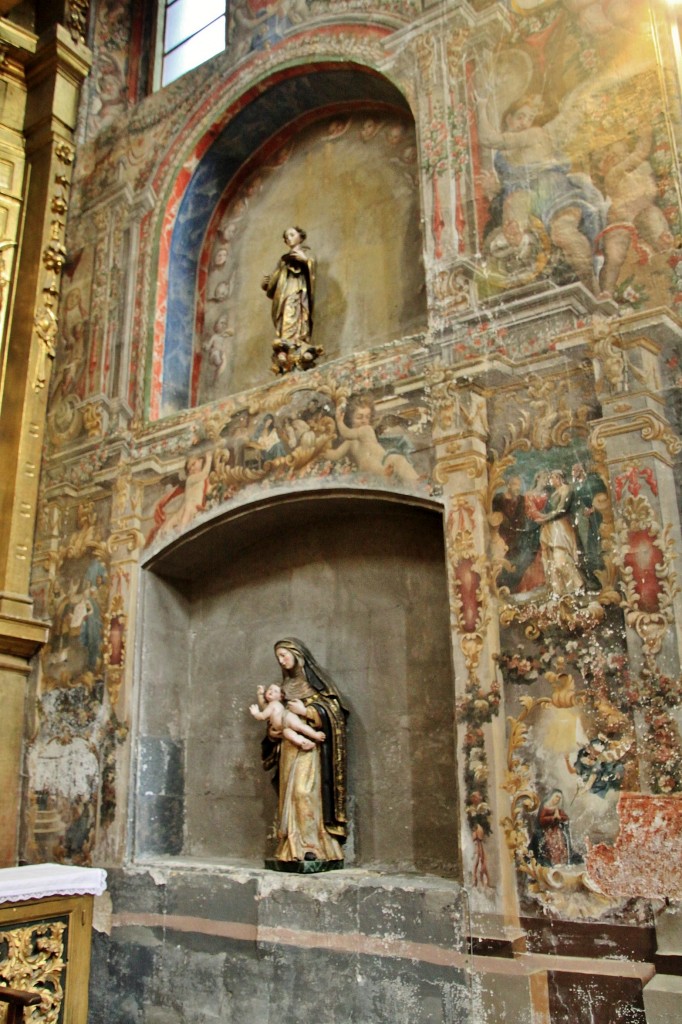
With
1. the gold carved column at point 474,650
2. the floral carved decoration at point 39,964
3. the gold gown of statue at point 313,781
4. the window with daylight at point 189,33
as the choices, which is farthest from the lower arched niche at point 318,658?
the window with daylight at point 189,33

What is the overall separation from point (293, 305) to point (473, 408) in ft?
6.74

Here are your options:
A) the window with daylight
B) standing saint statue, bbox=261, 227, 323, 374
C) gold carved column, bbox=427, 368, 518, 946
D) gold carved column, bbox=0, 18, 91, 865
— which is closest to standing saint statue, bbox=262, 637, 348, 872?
gold carved column, bbox=427, 368, 518, 946

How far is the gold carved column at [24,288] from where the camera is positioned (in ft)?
23.8

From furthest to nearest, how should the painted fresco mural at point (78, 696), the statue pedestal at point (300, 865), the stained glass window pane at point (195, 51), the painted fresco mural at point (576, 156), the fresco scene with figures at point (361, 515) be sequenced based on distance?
the stained glass window pane at point (195, 51) < the painted fresco mural at point (78, 696) < the statue pedestal at point (300, 865) < the painted fresco mural at point (576, 156) < the fresco scene with figures at point (361, 515)

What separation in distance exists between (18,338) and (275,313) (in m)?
2.45

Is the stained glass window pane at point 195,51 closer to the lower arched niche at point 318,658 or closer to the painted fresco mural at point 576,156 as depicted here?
the painted fresco mural at point 576,156

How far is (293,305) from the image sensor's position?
6.99 m

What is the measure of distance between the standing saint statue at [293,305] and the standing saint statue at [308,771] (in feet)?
6.43

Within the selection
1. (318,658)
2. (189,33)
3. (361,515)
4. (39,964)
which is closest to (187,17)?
(189,33)

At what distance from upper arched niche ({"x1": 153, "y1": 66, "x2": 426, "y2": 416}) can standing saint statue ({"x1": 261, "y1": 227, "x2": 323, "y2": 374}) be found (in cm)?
24

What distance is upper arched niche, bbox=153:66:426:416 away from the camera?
22.9ft

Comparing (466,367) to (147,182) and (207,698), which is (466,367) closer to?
(207,698)

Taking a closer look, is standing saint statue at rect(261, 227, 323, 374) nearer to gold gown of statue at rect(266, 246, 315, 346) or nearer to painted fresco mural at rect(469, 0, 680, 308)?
gold gown of statue at rect(266, 246, 315, 346)

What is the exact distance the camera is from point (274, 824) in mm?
6066
